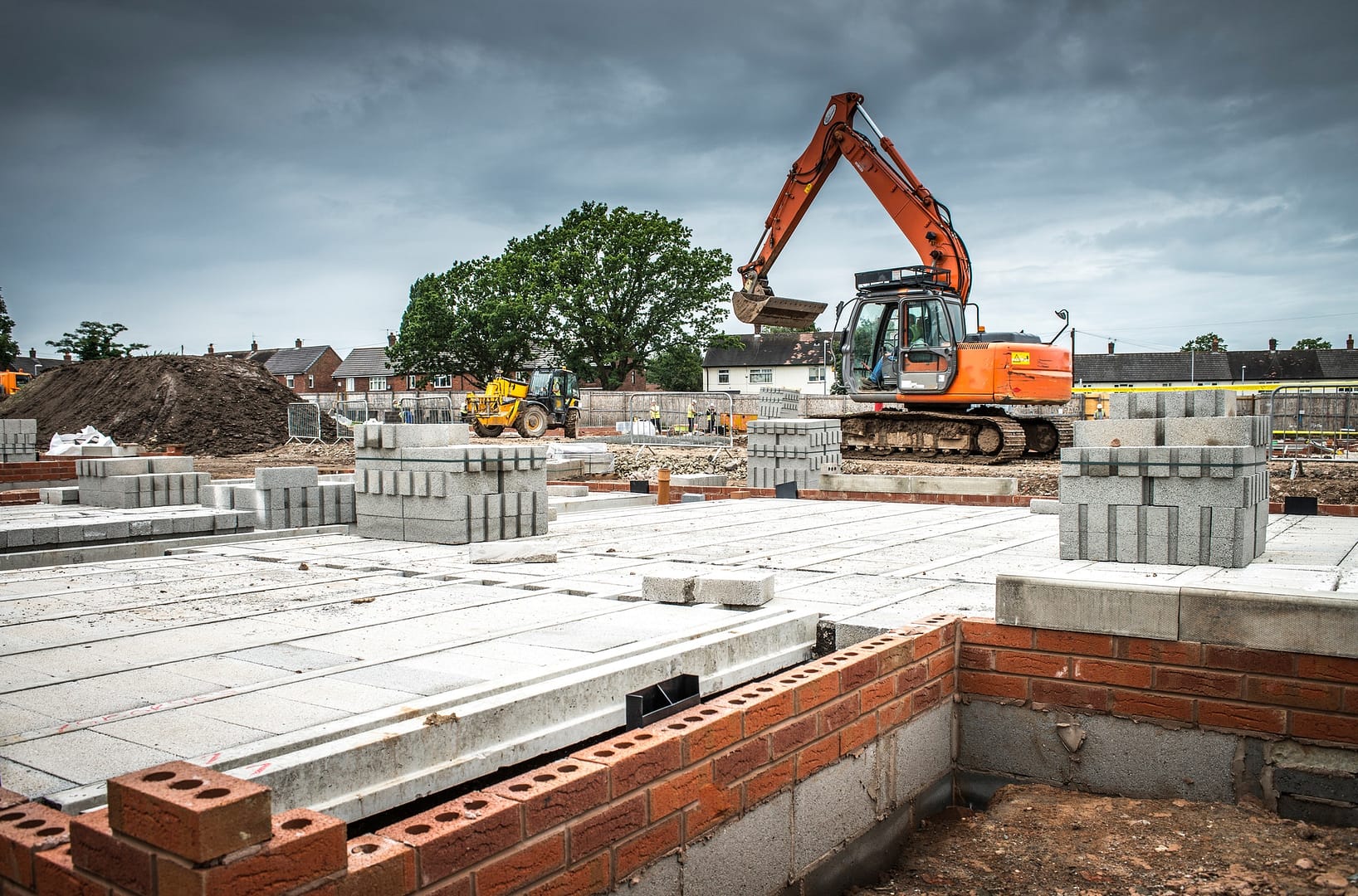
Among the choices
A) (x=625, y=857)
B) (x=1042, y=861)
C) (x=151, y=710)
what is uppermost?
(x=151, y=710)

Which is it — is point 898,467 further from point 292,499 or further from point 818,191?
point 292,499

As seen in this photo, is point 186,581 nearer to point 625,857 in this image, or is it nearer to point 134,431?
point 625,857

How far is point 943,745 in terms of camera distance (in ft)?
14.2

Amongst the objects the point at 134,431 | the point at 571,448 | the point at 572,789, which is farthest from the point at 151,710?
the point at 134,431

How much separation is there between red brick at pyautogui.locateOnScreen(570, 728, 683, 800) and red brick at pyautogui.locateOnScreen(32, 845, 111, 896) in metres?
1.14

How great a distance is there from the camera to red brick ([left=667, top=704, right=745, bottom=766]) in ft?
9.26

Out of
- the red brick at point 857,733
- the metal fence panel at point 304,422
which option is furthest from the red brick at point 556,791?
the metal fence panel at point 304,422

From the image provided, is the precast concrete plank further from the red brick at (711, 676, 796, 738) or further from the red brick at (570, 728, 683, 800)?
the red brick at (711, 676, 796, 738)

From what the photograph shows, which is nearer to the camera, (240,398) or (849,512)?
(849,512)

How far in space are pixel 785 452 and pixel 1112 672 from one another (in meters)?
9.16

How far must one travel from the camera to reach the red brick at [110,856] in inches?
71.2

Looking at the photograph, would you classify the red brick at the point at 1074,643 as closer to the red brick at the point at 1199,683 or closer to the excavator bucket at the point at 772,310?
the red brick at the point at 1199,683

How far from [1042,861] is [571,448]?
607 inches

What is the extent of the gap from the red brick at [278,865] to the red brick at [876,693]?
221cm
